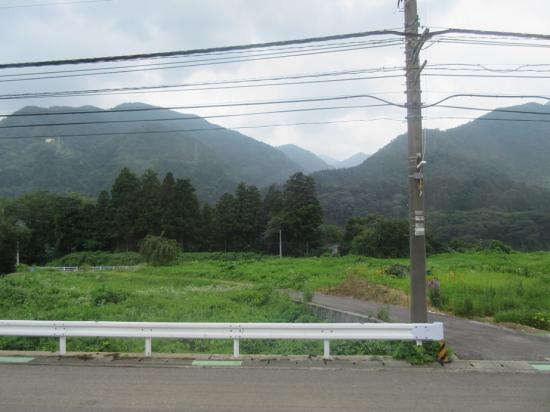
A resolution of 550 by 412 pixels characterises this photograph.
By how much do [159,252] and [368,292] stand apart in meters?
37.1

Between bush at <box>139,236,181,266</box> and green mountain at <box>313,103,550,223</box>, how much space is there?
144 feet

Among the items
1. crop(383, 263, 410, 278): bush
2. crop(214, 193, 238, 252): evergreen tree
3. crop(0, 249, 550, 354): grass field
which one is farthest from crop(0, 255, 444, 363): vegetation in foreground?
crop(214, 193, 238, 252): evergreen tree

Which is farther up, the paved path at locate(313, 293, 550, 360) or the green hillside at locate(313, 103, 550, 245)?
the green hillside at locate(313, 103, 550, 245)

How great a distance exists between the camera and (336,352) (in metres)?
9.33

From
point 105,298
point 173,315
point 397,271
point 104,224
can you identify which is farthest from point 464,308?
point 104,224

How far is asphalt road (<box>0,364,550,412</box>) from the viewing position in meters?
6.04

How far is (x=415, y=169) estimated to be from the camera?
9.00 meters

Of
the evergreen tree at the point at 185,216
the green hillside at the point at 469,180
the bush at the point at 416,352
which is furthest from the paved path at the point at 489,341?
the evergreen tree at the point at 185,216

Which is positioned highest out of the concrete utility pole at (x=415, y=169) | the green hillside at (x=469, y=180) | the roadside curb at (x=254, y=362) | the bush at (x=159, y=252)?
the green hillside at (x=469, y=180)

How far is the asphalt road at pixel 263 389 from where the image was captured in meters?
6.04

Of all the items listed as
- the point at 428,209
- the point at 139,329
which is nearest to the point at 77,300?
the point at 139,329

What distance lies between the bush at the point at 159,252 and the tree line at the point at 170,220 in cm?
1366

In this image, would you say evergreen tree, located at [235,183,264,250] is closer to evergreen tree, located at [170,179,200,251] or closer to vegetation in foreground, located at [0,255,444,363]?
evergreen tree, located at [170,179,200,251]

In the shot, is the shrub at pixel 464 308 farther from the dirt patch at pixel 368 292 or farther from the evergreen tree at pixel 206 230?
the evergreen tree at pixel 206 230
